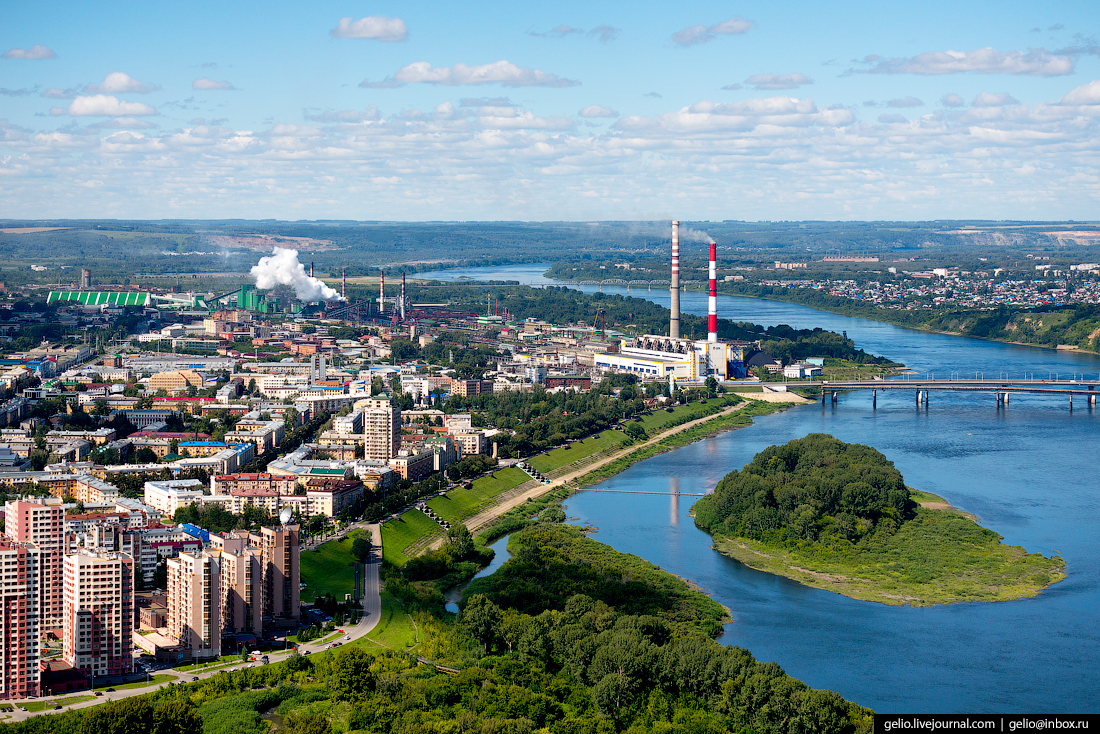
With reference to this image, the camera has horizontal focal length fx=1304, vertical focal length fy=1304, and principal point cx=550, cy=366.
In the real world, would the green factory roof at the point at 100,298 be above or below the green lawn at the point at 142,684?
above

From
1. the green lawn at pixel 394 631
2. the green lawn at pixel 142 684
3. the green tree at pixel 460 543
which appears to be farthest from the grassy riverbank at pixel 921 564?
the green lawn at pixel 142 684

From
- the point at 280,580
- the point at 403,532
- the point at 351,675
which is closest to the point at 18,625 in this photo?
the point at 280,580

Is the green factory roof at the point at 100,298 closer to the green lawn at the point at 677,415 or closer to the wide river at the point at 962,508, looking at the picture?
the green lawn at the point at 677,415

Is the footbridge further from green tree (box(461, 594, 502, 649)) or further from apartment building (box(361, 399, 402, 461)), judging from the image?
green tree (box(461, 594, 502, 649))

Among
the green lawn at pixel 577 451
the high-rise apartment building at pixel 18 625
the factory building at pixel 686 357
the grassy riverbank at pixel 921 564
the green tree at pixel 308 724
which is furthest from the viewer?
the factory building at pixel 686 357

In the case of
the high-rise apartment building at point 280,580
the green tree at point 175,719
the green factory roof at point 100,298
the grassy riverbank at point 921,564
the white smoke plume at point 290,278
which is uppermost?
the white smoke plume at point 290,278

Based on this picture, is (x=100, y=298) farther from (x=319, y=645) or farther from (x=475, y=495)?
(x=319, y=645)

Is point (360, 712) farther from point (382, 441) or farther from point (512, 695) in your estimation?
point (382, 441)
